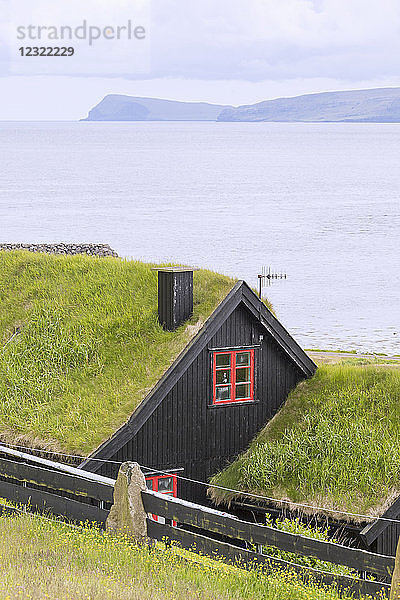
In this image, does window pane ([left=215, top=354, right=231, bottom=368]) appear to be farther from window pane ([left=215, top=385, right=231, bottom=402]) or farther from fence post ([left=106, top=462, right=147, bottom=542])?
fence post ([left=106, top=462, right=147, bottom=542])

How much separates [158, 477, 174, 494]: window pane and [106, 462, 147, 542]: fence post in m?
10.7

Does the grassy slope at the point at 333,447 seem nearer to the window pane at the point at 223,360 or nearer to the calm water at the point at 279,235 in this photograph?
the window pane at the point at 223,360

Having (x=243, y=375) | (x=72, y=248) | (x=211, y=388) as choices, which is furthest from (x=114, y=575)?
(x=72, y=248)

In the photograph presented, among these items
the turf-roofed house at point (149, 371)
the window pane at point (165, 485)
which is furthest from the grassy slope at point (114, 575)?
the window pane at point (165, 485)

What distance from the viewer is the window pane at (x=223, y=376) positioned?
79.8 feet

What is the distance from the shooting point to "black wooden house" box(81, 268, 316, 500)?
22.9m

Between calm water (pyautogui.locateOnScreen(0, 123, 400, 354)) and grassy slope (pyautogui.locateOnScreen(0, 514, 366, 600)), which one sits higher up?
calm water (pyautogui.locateOnScreen(0, 123, 400, 354))

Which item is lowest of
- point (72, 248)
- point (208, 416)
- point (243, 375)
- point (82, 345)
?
point (208, 416)

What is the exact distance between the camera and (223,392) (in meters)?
24.5

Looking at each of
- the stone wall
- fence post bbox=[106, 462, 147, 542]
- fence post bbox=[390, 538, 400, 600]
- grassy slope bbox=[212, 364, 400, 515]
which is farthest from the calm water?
fence post bbox=[390, 538, 400, 600]

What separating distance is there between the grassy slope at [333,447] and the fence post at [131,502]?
35.7 feet

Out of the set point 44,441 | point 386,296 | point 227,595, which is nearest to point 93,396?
point 44,441

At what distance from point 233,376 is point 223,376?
34 centimetres

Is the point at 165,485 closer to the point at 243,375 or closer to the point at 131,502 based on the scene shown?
the point at 243,375
